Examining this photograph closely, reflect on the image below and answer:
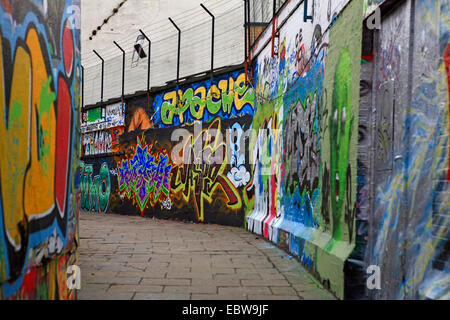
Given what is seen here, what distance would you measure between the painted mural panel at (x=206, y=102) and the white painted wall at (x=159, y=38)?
55 centimetres

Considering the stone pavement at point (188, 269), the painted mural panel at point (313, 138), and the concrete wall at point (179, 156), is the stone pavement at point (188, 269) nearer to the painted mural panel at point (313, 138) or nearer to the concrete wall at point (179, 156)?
the painted mural panel at point (313, 138)

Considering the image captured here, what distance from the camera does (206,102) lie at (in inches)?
442

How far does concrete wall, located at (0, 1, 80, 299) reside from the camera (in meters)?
2.32

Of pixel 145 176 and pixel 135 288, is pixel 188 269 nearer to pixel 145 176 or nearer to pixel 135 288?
pixel 135 288

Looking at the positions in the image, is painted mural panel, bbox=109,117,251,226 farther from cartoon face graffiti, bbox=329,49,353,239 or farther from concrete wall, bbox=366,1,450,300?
concrete wall, bbox=366,1,450,300

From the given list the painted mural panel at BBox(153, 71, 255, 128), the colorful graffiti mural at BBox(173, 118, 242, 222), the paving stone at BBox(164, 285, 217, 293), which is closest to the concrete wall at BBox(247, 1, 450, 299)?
the paving stone at BBox(164, 285, 217, 293)

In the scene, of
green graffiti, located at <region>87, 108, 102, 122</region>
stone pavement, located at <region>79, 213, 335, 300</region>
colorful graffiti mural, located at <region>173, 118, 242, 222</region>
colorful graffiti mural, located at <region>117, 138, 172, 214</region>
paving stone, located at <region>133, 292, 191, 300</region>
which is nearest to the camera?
paving stone, located at <region>133, 292, 191, 300</region>

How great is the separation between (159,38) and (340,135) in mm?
10295

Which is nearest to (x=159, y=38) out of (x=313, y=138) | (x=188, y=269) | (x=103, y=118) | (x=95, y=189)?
(x=103, y=118)

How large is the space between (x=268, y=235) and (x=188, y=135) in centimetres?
478

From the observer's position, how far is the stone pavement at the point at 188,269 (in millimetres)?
4090

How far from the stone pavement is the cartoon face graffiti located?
0.83 m

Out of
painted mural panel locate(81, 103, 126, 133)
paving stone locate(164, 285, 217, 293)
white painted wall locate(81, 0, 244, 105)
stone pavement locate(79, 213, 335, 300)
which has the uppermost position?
white painted wall locate(81, 0, 244, 105)
